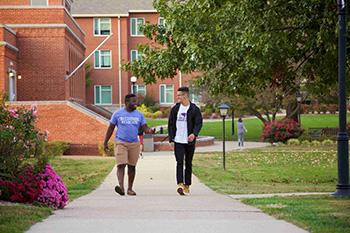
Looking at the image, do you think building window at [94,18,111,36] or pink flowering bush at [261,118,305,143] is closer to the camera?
pink flowering bush at [261,118,305,143]

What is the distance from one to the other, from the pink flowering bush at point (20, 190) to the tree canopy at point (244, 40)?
769cm

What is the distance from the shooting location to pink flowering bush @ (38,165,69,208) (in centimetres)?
840

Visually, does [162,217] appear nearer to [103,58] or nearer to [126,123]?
[126,123]

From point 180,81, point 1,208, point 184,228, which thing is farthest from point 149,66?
point 180,81

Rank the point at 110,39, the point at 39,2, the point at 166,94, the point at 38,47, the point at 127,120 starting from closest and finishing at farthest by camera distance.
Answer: the point at 127,120, the point at 38,47, the point at 39,2, the point at 110,39, the point at 166,94

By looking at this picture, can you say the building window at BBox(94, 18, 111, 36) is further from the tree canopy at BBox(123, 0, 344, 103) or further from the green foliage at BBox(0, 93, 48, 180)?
the green foliage at BBox(0, 93, 48, 180)

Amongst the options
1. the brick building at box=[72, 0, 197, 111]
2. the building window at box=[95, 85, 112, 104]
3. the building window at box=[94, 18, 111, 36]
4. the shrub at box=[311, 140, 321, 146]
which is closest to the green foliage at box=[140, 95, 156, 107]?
the brick building at box=[72, 0, 197, 111]

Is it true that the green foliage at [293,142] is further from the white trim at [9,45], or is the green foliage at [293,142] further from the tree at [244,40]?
the white trim at [9,45]

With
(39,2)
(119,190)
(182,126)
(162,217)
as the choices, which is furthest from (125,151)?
(39,2)

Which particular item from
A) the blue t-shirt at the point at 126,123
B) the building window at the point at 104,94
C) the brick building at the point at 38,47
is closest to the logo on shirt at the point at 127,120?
the blue t-shirt at the point at 126,123

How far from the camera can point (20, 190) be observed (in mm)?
8406

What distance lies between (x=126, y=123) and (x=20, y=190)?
2564 mm

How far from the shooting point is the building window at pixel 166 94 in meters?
56.7

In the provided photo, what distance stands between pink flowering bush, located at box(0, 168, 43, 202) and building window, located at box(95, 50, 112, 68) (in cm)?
4542
